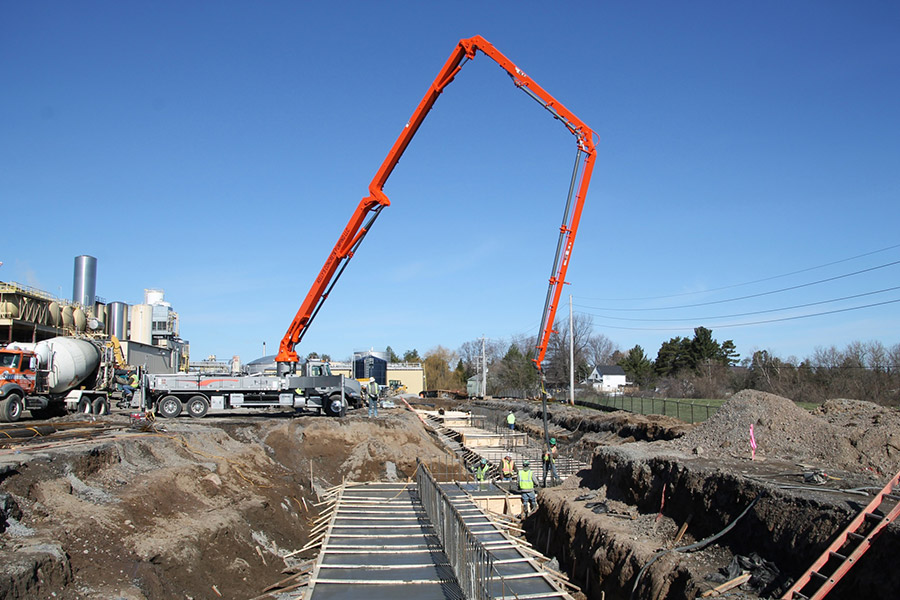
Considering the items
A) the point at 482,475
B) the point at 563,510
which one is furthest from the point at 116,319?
the point at 563,510

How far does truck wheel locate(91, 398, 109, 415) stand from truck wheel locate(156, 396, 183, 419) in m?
2.51

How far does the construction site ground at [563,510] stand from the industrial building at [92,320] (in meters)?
24.1

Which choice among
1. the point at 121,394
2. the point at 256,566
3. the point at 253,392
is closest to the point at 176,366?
the point at 121,394

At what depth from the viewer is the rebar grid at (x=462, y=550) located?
382 inches

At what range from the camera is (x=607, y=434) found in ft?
108

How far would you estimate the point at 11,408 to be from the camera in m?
21.7

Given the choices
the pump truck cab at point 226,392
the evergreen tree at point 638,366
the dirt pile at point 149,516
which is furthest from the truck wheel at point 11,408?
the evergreen tree at point 638,366

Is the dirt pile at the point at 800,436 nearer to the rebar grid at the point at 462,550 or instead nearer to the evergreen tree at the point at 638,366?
the rebar grid at the point at 462,550

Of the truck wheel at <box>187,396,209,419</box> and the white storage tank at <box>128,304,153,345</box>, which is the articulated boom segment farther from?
the white storage tank at <box>128,304,153,345</box>

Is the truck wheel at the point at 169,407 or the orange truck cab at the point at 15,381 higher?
the orange truck cab at the point at 15,381

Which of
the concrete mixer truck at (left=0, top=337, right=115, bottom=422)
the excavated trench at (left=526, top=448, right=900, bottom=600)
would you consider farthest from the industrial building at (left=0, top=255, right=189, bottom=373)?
the excavated trench at (left=526, top=448, right=900, bottom=600)

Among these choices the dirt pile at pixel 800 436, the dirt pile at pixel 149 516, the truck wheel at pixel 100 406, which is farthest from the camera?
the truck wheel at pixel 100 406

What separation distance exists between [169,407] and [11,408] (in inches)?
245

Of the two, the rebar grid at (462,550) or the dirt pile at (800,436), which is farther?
the dirt pile at (800,436)
